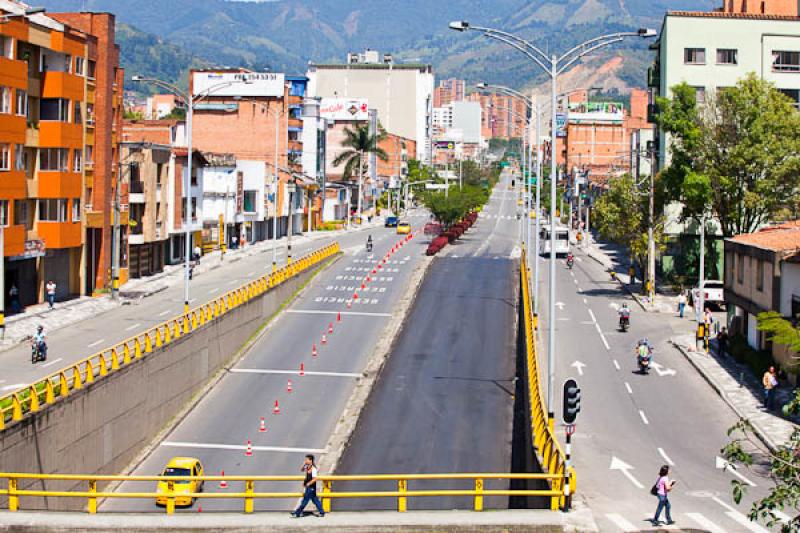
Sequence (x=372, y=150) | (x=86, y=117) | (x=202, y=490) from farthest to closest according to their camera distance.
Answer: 1. (x=372, y=150)
2. (x=86, y=117)
3. (x=202, y=490)

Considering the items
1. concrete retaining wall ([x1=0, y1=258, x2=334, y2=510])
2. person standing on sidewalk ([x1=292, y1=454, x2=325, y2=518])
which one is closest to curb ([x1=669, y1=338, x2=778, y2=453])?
person standing on sidewalk ([x1=292, y1=454, x2=325, y2=518])

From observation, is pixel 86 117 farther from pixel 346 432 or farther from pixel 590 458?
pixel 590 458

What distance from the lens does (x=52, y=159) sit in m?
63.7

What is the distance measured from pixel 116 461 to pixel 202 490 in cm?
516

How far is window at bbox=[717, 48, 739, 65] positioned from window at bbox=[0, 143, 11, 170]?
168 feet

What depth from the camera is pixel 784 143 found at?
70.7 m

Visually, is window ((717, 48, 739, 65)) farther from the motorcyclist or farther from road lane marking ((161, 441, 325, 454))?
the motorcyclist

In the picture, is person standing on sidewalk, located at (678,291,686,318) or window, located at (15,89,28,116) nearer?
window, located at (15,89,28,116)

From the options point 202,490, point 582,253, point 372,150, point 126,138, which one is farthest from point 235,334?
point 372,150

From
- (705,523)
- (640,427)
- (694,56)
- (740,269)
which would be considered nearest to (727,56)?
(694,56)

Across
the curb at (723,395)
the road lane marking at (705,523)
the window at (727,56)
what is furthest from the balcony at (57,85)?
the road lane marking at (705,523)

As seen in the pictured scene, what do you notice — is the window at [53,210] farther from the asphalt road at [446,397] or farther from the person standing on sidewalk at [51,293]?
the asphalt road at [446,397]

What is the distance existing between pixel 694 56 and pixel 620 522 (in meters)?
64.4

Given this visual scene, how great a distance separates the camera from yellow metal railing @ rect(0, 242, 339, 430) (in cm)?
3484
